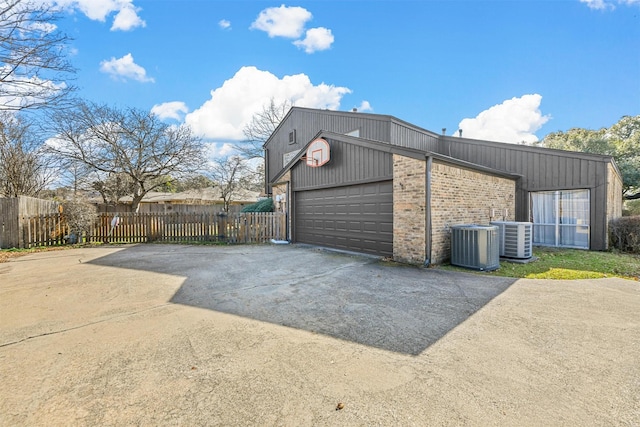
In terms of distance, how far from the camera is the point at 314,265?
24.9 feet

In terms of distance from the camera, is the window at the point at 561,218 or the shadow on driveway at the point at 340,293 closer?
the shadow on driveway at the point at 340,293

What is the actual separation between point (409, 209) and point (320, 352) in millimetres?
5139

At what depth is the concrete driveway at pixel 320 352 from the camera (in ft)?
7.06

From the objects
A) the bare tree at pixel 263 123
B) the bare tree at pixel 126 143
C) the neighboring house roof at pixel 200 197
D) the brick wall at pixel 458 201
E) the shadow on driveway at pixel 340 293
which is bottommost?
the shadow on driveway at pixel 340 293

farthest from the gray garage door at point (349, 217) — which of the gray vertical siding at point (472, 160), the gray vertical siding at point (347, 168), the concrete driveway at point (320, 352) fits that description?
the concrete driveway at point (320, 352)

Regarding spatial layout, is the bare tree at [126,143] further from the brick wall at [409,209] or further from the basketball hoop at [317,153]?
the brick wall at [409,209]

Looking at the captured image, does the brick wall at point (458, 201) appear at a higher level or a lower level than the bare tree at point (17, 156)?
lower

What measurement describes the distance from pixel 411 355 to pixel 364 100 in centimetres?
1768

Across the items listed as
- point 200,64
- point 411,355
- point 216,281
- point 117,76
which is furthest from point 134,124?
point 411,355

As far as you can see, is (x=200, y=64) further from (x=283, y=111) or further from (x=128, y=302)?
(x=283, y=111)

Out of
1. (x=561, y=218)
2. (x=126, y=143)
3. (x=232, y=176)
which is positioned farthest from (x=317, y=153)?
(x=232, y=176)

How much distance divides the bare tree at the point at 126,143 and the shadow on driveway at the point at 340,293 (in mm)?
11174

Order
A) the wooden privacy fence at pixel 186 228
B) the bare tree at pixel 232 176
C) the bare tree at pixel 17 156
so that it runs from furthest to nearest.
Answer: the bare tree at pixel 232 176, the bare tree at pixel 17 156, the wooden privacy fence at pixel 186 228

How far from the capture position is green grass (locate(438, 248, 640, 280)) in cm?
635
